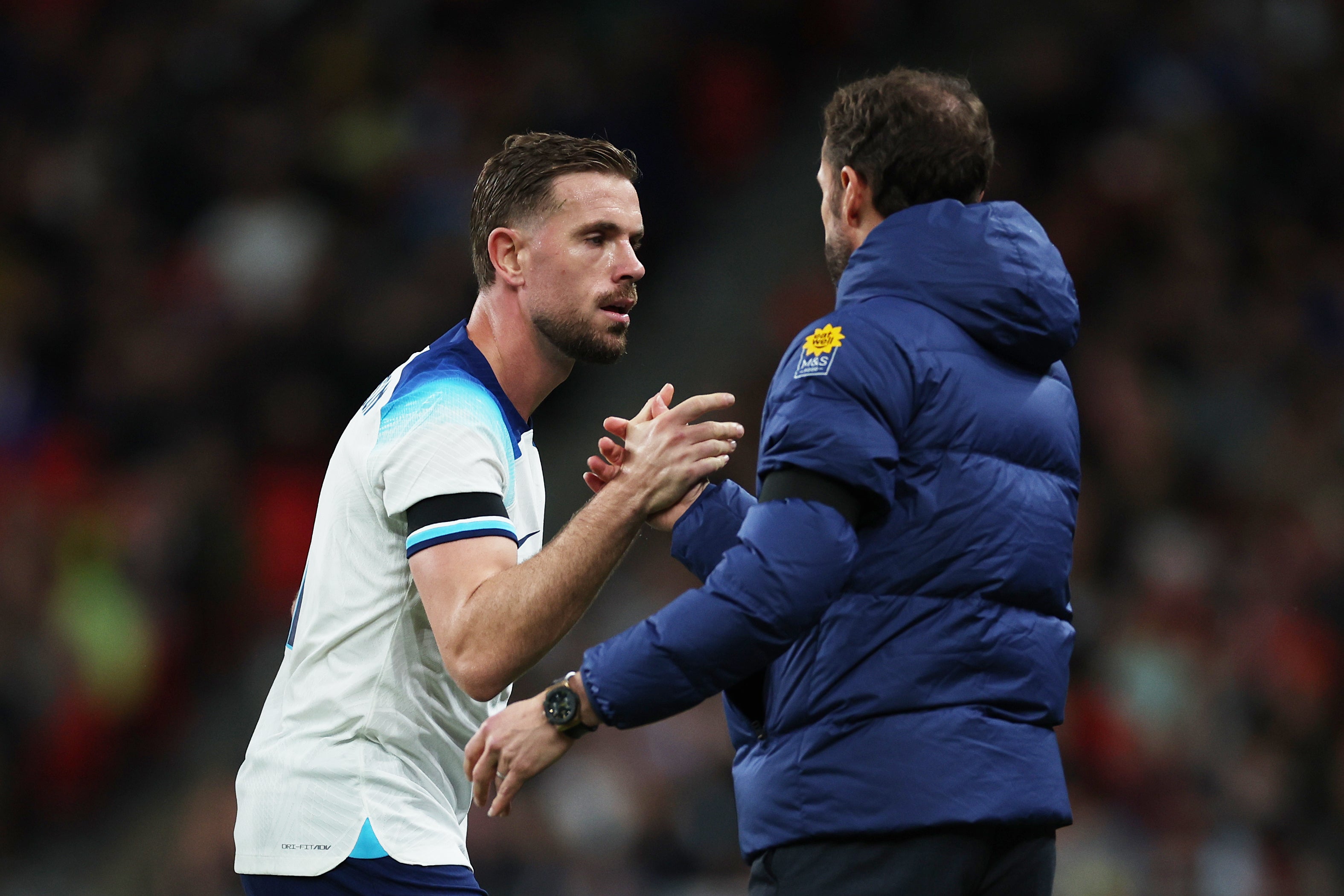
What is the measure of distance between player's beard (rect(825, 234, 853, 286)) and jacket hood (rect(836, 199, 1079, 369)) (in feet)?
0.48

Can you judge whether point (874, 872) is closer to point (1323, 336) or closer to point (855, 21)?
point (1323, 336)

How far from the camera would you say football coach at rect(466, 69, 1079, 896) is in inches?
99.7

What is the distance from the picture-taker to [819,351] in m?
2.62

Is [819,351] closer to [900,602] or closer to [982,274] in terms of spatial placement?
[982,274]

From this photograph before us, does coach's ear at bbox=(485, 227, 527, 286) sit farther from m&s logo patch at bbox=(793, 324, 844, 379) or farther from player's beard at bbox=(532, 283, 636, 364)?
m&s logo patch at bbox=(793, 324, 844, 379)

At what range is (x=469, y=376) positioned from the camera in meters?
3.22

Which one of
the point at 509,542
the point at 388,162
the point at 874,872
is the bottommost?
the point at 874,872

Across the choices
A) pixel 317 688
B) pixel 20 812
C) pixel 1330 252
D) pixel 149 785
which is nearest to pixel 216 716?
pixel 149 785

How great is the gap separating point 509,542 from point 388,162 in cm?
654

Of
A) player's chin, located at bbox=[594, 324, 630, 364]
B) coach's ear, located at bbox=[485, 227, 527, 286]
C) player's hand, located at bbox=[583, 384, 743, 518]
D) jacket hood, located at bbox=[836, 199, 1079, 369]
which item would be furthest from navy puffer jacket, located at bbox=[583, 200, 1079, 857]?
coach's ear, located at bbox=[485, 227, 527, 286]

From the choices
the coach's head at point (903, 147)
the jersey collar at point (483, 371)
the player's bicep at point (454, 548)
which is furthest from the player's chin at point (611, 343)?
the coach's head at point (903, 147)

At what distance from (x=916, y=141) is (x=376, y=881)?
173 cm

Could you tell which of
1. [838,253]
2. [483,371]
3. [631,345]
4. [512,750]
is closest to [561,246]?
[483,371]

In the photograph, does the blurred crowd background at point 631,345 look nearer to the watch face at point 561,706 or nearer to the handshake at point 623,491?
the handshake at point 623,491
